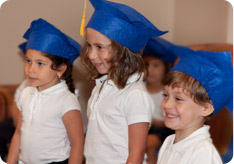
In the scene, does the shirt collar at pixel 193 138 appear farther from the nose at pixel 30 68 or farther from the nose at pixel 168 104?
the nose at pixel 30 68

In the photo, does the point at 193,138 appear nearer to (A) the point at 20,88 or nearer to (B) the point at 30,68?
(B) the point at 30,68

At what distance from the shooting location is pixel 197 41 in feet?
6.31

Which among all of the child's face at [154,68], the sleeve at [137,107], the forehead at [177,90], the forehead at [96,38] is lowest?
the child's face at [154,68]

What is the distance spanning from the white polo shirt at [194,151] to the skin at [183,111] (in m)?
0.04

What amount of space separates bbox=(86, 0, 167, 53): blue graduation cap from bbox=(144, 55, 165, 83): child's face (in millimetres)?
714

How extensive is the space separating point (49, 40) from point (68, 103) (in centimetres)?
30

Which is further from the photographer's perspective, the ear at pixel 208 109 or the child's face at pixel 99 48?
the child's face at pixel 99 48

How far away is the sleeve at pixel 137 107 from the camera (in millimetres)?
1155

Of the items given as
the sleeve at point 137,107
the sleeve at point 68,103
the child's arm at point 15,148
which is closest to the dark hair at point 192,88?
the sleeve at point 137,107

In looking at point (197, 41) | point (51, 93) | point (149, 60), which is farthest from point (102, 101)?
point (197, 41)

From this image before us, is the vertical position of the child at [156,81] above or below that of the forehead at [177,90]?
below

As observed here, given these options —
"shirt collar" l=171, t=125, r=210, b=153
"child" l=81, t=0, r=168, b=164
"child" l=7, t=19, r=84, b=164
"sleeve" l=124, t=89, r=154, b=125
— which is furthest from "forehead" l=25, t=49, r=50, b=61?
"shirt collar" l=171, t=125, r=210, b=153

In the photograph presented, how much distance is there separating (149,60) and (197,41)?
32 centimetres

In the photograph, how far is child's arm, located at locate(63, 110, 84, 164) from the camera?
1345 millimetres
